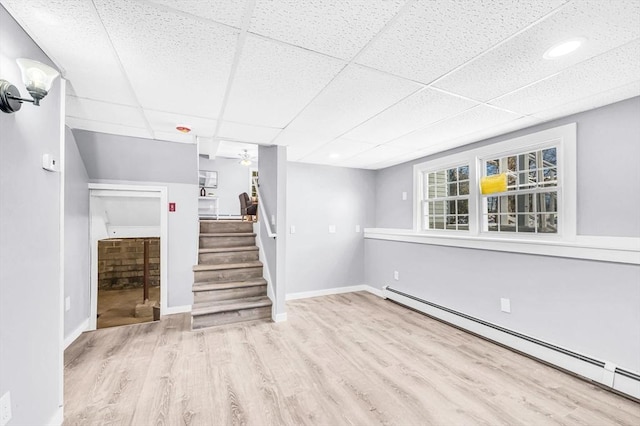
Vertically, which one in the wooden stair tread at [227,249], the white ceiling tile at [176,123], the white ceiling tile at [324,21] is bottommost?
the wooden stair tread at [227,249]

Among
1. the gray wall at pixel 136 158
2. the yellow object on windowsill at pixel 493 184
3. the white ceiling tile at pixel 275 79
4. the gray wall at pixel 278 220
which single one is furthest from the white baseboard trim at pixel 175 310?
the yellow object on windowsill at pixel 493 184

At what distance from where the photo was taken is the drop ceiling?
1292 millimetres

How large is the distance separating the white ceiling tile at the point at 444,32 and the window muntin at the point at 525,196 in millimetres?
1865

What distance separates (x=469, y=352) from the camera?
274 cm

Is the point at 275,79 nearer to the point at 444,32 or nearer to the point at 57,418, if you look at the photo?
the point at 444,32

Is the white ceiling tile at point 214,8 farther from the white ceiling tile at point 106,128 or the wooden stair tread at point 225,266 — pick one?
the wooden stair tread at point 225,266

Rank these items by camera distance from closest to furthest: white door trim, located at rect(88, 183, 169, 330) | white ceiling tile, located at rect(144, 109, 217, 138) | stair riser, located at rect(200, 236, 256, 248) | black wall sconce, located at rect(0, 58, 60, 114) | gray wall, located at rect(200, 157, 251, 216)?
black wall sconce, located at rect(0, 58, 60, 114)
white ceiling tile, located at rect(144, 109, 217, 138)
white door trim, located at rect(88, 183, 169, 330)
stair riser, located at rect(200, 236, 256, 248)
gray wall, located at rect(200, 157, 251, 216)

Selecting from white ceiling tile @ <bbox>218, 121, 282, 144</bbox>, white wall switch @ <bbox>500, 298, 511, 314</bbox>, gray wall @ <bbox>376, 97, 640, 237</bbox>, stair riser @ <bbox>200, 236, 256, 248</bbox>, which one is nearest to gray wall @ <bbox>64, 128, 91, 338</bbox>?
stair riser @ <bbox>200, 236, 256, 248</bbox>

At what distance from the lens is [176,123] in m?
2.86

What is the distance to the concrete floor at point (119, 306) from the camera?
441 cm

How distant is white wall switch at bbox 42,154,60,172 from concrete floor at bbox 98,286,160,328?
359cm

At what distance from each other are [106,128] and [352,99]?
9.11 ft

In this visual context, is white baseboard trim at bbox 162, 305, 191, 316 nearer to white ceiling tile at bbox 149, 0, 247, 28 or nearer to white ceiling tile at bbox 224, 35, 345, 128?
white ceiling tile at bbox 224, 35, 345, 128

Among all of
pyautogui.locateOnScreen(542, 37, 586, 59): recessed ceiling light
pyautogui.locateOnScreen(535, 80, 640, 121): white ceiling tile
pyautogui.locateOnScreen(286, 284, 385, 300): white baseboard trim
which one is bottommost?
pyautogui.locateOnScreen(286, 284, 385, 300): white baseboard trim
